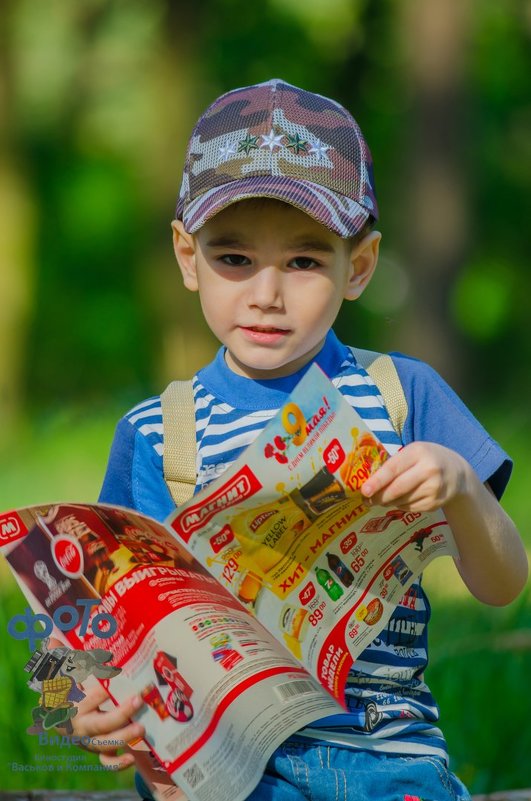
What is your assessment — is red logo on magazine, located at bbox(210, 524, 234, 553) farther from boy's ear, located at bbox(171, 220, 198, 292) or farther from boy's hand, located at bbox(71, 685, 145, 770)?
boy's ear, located at bbox(171, 220, 198, 292)

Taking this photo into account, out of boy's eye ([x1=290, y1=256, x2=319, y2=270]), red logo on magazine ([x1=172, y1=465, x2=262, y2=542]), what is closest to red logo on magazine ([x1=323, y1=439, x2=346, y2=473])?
red logo on magazine ([x1=172, y1=465, x2=262, y2=542])

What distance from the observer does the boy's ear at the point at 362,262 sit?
2.19 meters

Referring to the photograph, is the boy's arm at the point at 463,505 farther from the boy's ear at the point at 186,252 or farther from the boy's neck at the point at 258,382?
the boy's ear at the point at 186,252

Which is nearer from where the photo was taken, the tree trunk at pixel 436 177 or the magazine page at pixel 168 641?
the magazine page at pixel 168 641

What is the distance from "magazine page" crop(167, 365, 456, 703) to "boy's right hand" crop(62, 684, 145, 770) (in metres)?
0.24

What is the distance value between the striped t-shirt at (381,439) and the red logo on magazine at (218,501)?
338 millimetres

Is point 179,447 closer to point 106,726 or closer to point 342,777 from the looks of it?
point 106,726

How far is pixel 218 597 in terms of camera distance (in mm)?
1829

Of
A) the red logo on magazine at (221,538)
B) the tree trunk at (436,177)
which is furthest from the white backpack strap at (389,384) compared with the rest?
the tree trunk at (436,177)

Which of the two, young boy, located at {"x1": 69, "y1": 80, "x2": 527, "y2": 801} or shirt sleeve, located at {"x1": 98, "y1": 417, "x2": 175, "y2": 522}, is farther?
shirt sleeve, located at {"x1": 98, "y1": 417, "x2": 175, "y2": 522}

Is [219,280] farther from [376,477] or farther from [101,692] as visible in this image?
[101,692]

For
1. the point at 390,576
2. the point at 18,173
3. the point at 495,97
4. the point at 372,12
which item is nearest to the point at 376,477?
the point at 390,576

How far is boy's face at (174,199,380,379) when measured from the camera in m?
2.05

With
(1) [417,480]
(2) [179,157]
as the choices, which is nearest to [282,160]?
(1) [417,480]
